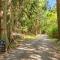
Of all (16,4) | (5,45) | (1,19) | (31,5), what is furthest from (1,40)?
(31,5)

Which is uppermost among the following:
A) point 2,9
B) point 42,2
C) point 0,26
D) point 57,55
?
point 42,2

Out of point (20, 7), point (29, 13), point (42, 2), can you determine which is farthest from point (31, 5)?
point (42, 2)

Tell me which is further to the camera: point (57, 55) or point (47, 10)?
point (47, 10)

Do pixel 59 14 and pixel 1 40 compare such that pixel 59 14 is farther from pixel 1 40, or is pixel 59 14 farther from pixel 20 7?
pixel 20 7

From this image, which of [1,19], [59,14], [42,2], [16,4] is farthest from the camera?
[42,2]

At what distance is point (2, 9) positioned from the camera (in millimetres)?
13000

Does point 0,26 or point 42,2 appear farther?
point 42,2

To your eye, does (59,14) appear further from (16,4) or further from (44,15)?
(44,15)

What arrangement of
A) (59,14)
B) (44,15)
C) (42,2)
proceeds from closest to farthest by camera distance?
(59,14), (42,2), (44,15)

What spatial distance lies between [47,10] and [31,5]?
1263cm

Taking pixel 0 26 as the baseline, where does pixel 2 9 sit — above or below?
above

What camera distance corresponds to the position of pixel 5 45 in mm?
12547

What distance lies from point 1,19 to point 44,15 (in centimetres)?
3090

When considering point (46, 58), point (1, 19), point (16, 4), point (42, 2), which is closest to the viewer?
point (46, 58)
